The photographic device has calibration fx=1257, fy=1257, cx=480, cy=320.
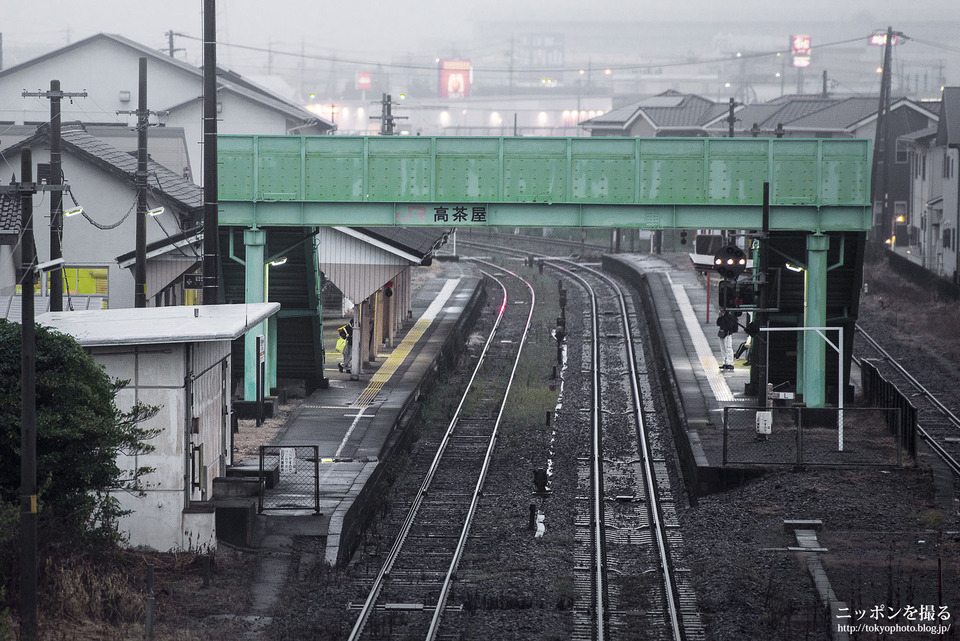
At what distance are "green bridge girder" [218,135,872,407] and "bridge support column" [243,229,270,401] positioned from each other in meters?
0.75

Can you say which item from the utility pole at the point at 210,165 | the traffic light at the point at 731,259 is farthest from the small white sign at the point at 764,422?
the utility pole at the point at 210,165

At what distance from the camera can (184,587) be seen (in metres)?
13.7

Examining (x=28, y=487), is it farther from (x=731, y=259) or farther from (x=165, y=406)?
(x=731, y=259)

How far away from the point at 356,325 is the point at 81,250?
7270mm

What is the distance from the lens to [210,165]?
1852cm

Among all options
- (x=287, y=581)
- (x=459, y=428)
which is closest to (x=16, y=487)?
(x=287, y=581)

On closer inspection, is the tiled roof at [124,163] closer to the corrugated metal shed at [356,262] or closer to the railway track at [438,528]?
the corrugated metal shed at [356,262]

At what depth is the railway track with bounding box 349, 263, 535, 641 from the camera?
13.0m

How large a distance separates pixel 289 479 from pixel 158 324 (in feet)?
13.5

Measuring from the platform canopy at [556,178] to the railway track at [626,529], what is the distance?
4.34m

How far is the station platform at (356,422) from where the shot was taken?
15.9 meters

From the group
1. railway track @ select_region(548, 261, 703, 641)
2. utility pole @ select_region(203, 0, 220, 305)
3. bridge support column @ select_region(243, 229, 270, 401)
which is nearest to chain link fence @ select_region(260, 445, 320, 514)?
utility pole @ select_region(203, 0, 220, 305)

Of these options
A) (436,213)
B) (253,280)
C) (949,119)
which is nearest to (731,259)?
(436,213)

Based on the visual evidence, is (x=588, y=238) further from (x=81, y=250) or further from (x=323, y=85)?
(x=323, y=85)
